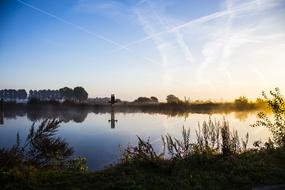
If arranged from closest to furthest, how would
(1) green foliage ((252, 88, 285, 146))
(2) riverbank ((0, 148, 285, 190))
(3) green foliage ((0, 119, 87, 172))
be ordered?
(2) riverbank ((0, 148, 285, 190))
(3) green foliage ((0, 119, 87, 172))
(1) green foliage ((252, 88, 285, 146))

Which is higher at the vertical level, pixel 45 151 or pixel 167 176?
pixel 45 151

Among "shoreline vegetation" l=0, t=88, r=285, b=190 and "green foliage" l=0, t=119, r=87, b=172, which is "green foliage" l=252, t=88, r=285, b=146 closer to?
"shoreline vegetation" l=0, t=88, r=285, b=190

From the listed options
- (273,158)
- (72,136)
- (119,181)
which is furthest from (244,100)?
(119,181)

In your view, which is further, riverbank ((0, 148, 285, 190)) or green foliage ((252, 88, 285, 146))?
green foliage ((252, 88, 285, 146))

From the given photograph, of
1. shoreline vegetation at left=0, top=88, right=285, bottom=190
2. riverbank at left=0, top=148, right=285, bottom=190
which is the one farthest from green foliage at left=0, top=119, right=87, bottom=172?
riverbank at left=0, top=148, right=285, bottom=190

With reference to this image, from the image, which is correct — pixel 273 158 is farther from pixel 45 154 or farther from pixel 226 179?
pixel 45 154

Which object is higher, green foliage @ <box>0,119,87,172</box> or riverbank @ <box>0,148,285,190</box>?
green foliage @ <box>0,119,87,172</box>

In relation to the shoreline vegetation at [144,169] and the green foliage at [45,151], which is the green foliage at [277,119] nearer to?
the shoreline vegetation at [144,169]

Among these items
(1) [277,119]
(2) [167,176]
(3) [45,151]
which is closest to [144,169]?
(2) [167,176]

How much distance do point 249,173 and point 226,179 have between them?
30.1 inches

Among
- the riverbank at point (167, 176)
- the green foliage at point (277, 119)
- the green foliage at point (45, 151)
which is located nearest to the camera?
the riverbank at point (167, 176)

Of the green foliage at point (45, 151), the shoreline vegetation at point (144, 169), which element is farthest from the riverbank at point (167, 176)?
the green foliage at point (45, 151)

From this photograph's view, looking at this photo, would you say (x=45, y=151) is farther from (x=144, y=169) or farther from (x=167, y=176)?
(x=167, y=176)

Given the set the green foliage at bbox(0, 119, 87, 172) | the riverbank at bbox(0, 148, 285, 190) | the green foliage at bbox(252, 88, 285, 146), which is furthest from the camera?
the green foliage at bbox(252, 88, 285, 146)
